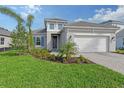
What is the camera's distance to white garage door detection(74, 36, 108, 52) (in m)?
20.6

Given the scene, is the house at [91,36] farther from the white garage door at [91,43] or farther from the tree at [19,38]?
the tree at [19,38]

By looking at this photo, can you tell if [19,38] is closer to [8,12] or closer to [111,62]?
[8,12]

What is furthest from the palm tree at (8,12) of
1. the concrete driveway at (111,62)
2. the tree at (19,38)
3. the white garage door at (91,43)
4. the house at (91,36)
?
→ the white garage door at (91,43)

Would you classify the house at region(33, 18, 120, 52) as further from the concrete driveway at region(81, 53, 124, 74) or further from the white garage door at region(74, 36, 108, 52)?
the concrete driveway at region(81, 53, 124, 74)

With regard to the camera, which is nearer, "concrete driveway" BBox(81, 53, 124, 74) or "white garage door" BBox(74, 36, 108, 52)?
"concrete driveway" BBox(81, 53, 124, 74)

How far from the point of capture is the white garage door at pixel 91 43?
20594 millimetres

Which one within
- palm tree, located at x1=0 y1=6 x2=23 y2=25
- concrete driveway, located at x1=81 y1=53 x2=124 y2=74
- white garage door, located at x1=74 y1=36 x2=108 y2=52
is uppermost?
palm tree, located at x1=0 y1=6 x2=23 y2=25

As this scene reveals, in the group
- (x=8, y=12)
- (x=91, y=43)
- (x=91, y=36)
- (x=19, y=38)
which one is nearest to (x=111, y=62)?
(x=91, y=43)

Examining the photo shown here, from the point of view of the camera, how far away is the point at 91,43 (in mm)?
20734

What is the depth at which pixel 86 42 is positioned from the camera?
20.7 meters

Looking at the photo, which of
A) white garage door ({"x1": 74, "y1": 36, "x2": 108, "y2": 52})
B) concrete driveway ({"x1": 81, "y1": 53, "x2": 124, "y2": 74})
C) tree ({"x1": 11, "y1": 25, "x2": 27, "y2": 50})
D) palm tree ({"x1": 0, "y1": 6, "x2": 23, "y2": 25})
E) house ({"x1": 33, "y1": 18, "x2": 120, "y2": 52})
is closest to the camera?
concrete driveway ({"x1": 81, "y1": 53, "x2": 124, "y2": 74})

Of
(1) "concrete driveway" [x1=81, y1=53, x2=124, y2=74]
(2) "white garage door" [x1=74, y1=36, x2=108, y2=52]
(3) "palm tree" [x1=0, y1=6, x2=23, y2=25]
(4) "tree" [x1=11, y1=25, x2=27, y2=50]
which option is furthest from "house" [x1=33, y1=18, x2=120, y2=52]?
(3) "palm tree" [x1=0, y1=6, x2=23, y2=25]
